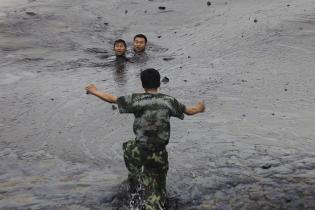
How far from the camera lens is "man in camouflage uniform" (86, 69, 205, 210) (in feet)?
18.7

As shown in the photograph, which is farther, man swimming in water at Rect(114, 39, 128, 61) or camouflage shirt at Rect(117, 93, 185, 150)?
man swimming in water at Rect(114, 39, 128, 61)

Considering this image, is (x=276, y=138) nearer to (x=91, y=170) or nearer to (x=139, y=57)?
(x=91, y=170)

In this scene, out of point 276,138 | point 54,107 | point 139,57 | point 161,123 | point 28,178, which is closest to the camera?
point 161,123

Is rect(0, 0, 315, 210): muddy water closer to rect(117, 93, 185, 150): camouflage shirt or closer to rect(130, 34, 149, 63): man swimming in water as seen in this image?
rect(130, 34, 149, 63): man swimming in water

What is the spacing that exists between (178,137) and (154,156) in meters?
2.72

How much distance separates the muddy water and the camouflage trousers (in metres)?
0.53

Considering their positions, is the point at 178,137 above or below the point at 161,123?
below

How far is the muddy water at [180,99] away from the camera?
21.9ft

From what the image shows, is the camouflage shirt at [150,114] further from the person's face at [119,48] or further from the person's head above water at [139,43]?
the person's head above water at [139,43]

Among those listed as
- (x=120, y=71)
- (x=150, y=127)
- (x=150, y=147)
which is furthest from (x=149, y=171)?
(x=120, y=71)

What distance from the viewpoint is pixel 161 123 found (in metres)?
5.72

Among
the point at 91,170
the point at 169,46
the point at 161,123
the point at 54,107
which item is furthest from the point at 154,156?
the point at 169,46

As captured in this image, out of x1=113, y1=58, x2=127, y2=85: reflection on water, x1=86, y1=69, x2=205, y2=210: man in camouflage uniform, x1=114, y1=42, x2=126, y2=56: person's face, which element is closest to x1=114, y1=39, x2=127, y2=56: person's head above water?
x1=114, y1=42, x2=126, y2=56: person's face

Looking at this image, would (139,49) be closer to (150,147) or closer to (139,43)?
(139,43)
